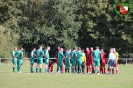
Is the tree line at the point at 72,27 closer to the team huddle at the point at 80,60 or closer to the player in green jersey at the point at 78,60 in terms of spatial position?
the team huddle at the point at 80,60

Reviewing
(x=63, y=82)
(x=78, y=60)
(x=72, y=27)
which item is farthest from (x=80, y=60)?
(x=72, y=27)

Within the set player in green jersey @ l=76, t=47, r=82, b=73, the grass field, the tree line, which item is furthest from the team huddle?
the tree line

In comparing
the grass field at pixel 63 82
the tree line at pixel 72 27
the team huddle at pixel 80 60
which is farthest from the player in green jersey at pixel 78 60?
the tree line at pixel 72 27

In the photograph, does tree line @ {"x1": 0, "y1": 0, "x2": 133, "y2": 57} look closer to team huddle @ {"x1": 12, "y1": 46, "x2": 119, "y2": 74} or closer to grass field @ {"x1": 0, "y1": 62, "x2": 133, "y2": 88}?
team huddle @ {"x1": 12, "y1": 46, "x2": 119, "y2": 74}

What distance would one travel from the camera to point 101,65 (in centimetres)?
3725

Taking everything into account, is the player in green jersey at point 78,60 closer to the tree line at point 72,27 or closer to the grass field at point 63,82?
the grass field at point 63,82

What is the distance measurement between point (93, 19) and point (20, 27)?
11993 millimetres

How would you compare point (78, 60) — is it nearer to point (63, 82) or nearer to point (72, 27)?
point (63, 82)

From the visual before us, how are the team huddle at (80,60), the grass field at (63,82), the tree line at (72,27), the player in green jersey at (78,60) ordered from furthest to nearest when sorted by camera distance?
1. the tree line at (72,27)
2. the player in green jersey at (78,60)
3. the team huddle at (80,60)
4. the grass field at (63,82)

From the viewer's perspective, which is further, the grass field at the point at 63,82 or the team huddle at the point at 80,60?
the team huddle at the point at 80,60

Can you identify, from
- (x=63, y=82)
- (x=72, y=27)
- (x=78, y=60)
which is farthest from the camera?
(x=72, y=27)

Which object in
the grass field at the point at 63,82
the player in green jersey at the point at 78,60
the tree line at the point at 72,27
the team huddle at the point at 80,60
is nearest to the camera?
the grass field at the point at 63,82

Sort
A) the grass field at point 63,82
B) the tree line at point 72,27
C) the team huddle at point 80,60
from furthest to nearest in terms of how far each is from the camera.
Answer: the tree line at point 72,27
the team huddle at point 80,60
the grass field at point 63,82

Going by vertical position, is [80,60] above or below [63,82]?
below
